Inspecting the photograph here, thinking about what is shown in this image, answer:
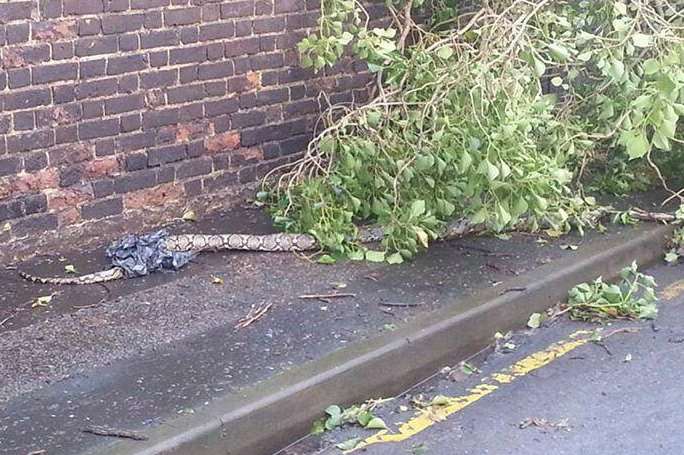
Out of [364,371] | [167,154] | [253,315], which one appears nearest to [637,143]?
[364,371]

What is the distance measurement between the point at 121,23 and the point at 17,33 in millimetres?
698

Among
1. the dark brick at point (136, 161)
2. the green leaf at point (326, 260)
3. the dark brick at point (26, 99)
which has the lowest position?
the green leaf at point (326, 260)

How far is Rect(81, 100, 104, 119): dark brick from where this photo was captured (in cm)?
616

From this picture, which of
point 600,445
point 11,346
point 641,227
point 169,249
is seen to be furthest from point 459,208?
point 11,346

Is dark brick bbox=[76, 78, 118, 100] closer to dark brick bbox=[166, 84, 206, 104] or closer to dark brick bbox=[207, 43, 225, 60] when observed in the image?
dark brick bbox=[166, 84, 206, 104]

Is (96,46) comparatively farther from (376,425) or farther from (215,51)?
(376,425)

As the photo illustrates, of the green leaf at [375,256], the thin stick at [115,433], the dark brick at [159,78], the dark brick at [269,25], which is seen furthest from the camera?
the dark brick at [269,25]

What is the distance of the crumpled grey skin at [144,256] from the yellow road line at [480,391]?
196cm

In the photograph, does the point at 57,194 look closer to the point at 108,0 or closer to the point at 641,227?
the point at 108,0

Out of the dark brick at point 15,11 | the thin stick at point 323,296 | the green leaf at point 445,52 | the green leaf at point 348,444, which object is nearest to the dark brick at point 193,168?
the dark brick at point 15,11

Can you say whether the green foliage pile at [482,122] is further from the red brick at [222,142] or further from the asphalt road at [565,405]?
the asphalt road at [565,405]

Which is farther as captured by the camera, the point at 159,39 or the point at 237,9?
the point at 237,9

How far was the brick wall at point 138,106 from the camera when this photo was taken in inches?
232

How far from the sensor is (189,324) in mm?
5277
